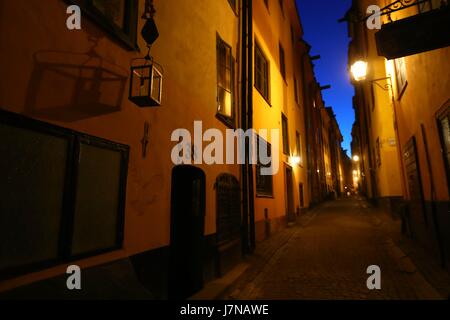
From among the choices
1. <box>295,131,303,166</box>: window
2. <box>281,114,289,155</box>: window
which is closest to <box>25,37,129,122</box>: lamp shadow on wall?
<box>281,114,289,155</box>: window

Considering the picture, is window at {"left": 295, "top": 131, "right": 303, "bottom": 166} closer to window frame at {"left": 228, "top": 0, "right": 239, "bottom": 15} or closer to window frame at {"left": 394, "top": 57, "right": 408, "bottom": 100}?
window frame at {"left": 394, "top": 57, "right": 408, "bottom": 100}

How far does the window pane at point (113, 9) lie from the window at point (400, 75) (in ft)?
24.1

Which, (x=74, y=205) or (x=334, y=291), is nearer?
(x=74, y=205)

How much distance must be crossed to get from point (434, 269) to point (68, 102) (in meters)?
7.27

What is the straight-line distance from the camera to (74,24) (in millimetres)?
3295

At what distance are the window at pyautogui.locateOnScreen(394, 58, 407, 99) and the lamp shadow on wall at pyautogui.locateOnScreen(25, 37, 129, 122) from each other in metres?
7.64

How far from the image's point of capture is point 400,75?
28.6 ft

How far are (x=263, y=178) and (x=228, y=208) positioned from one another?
3.77m

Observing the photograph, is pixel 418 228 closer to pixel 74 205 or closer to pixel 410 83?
pixel 410 83

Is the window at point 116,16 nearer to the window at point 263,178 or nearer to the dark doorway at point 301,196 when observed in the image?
the window at point 263,178

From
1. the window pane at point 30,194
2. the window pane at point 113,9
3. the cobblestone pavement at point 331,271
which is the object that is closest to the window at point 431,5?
the cobblestone pavement at point 331,271

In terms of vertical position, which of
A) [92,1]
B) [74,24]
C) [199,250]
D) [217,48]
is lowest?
[199,250]

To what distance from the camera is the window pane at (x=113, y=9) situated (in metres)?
3.91
